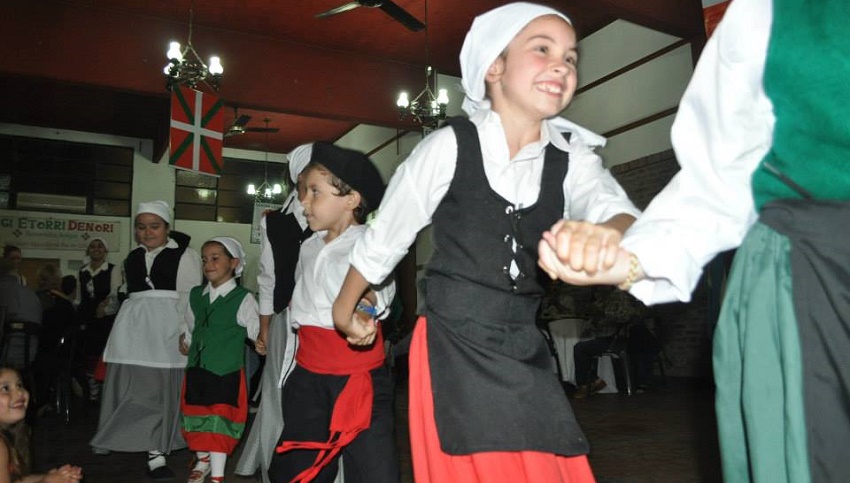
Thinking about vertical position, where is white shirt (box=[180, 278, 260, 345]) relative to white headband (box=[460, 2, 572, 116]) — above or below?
below

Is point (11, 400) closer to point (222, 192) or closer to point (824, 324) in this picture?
point (824, 324)

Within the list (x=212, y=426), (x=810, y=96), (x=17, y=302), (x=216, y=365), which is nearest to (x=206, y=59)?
(x=17, y=302)

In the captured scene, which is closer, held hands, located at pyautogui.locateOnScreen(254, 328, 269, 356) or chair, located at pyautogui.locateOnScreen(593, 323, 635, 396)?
held hands, located at pyautogui.locateOnScreen(254, 328, 269, 356)

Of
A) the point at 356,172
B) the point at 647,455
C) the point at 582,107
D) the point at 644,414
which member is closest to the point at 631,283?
the point at 356,172

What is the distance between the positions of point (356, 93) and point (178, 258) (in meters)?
6.78

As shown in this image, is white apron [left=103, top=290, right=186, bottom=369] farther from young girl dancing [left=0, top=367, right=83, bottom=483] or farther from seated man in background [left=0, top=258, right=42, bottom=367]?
seated man in background [left=0, top=258, right=42, bottom=367]

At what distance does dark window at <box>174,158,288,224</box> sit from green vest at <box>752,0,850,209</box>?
1420 cm

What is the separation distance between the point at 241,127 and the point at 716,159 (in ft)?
33.9

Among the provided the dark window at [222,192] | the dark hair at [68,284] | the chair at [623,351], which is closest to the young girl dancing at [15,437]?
the chair at [623,351]

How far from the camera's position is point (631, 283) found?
972mm

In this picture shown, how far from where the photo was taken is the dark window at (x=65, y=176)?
43.8 ft

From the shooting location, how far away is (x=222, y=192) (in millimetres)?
15086

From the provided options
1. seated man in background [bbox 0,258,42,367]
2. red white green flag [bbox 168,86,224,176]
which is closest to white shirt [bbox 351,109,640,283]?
seated man in background [bbox 0,258,42,367]

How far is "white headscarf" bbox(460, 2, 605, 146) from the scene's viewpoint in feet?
4.77
